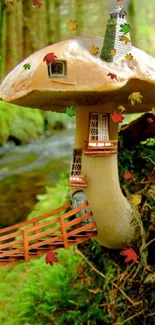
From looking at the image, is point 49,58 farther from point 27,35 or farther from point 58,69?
point 27,35

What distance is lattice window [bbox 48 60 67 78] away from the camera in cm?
124

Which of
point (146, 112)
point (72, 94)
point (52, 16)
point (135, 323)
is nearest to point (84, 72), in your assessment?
point (72, 94)

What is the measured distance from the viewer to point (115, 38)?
1.33 meters

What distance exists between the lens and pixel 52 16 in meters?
8.52

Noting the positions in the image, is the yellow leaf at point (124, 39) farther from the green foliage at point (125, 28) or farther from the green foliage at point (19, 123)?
the green foliage at point (19, 123)

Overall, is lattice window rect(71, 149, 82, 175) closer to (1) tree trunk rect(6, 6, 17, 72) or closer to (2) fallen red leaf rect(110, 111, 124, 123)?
(2) fallen red leaf rect(110, 111, 124, 123)

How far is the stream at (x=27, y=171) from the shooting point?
4125 mm

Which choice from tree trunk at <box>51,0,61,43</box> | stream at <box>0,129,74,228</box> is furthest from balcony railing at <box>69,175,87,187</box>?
tree trunk at <box>51,0,61,43</box>

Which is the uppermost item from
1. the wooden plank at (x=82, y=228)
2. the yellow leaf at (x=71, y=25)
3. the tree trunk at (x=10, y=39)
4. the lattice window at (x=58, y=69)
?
the tree trunk at (x=10, y=39)

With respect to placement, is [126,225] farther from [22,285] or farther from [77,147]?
[22,285]

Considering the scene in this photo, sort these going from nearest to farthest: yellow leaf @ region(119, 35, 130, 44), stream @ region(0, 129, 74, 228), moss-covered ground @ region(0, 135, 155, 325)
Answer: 1. yellow leaf @ region(119, 35, 130, 44)
2. moss-covered ground @ region(0, 135, 155, 325)
3. stream @ region(0, 129, 74, 228)

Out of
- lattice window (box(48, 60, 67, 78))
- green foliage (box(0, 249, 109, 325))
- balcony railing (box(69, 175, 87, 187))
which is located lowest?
green foliage (box(0, 249, 109, 325))

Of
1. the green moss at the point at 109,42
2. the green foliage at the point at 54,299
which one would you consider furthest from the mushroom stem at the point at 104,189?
the green foliage at the point at 54,299

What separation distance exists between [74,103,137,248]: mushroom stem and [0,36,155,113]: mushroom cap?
0.33 feet
